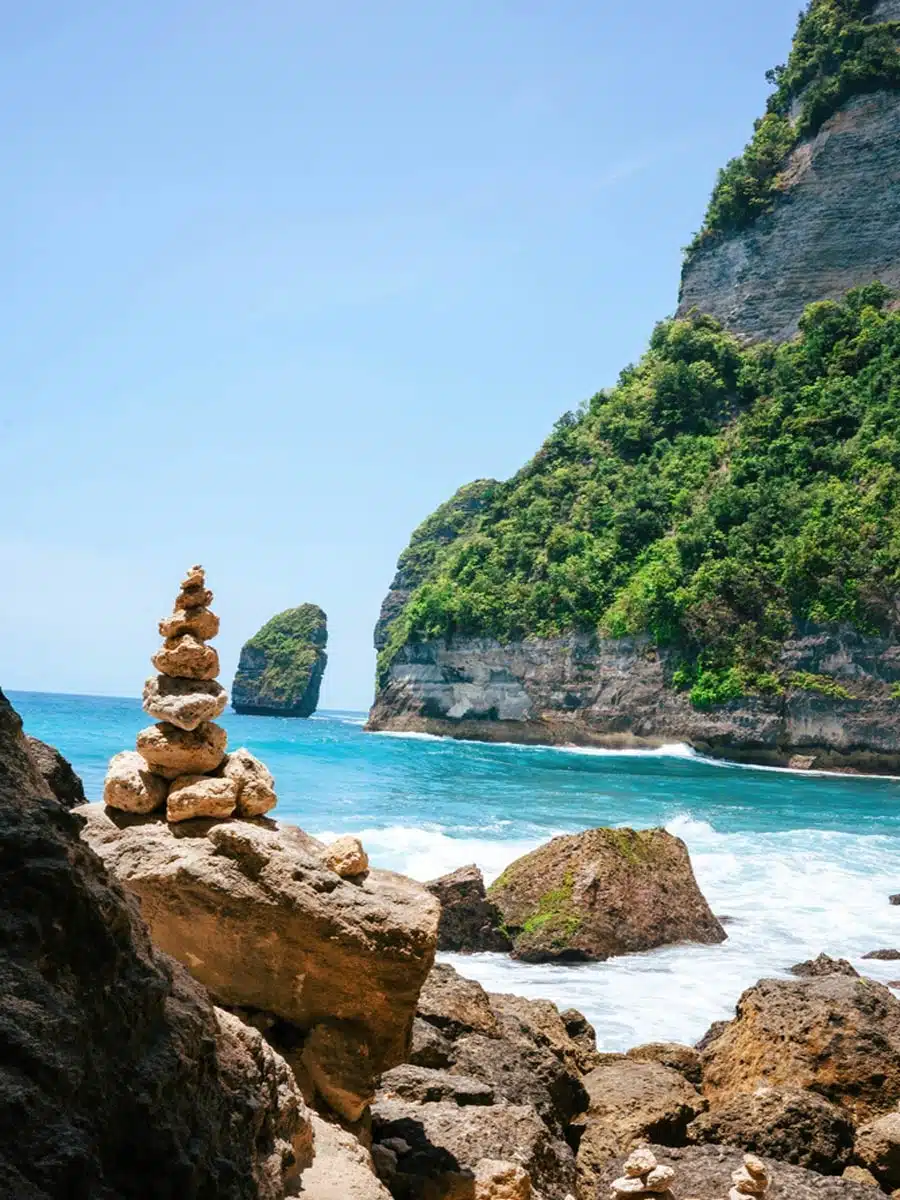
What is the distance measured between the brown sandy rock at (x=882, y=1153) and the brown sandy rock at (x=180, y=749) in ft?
13.4

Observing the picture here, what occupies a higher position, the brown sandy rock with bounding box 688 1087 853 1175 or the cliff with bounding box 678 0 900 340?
the cliff with bounding box 678 0 900 340

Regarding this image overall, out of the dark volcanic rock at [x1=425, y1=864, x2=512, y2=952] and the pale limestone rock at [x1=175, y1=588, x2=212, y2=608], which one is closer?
the pale limestone rock at [x1=175, y1=588, x2=212, y2=608]

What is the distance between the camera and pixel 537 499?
7894 centimetres

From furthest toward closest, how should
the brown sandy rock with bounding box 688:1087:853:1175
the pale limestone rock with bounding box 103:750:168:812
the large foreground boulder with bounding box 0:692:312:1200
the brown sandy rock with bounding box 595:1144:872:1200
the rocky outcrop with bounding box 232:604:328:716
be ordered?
the rocky outcrop with bounding box 232:604:328:716
the brown sandy rock with bounding box 688:1087:853:1175
the pale limestone rock with bounding box 103:750:168:812
the brown sandy rock with bounding box 595:1144:872:1200
the large foreground boulder with bounding box 0:692:312:1200

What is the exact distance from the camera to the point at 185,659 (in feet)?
17.5

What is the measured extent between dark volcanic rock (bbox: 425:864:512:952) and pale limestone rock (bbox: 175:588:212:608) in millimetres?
7450

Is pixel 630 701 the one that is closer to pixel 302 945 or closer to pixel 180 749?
pixel 180 749

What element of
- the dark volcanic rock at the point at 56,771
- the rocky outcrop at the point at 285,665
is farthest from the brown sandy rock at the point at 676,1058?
the rocky outcrop at the point at 285,665

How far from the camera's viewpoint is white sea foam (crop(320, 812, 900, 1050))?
1053 cm

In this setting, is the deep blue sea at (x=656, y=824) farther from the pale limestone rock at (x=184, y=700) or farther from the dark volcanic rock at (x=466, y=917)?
the pale limestone rock at (x=184, y=700)

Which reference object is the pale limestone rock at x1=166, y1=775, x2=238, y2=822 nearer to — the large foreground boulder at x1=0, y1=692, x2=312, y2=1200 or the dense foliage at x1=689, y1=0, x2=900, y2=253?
the large foreground boulder at x1=0, y1=692, x2=312, y2=1200

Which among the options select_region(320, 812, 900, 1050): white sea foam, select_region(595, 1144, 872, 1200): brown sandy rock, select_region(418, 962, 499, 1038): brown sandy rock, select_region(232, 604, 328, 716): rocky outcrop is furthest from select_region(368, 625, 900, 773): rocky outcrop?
select_region(595, 1144, 872, 1200): brown sandy rock

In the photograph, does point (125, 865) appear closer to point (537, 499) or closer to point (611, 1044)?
point (611, 1044)

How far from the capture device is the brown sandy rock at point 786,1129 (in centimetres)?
556
